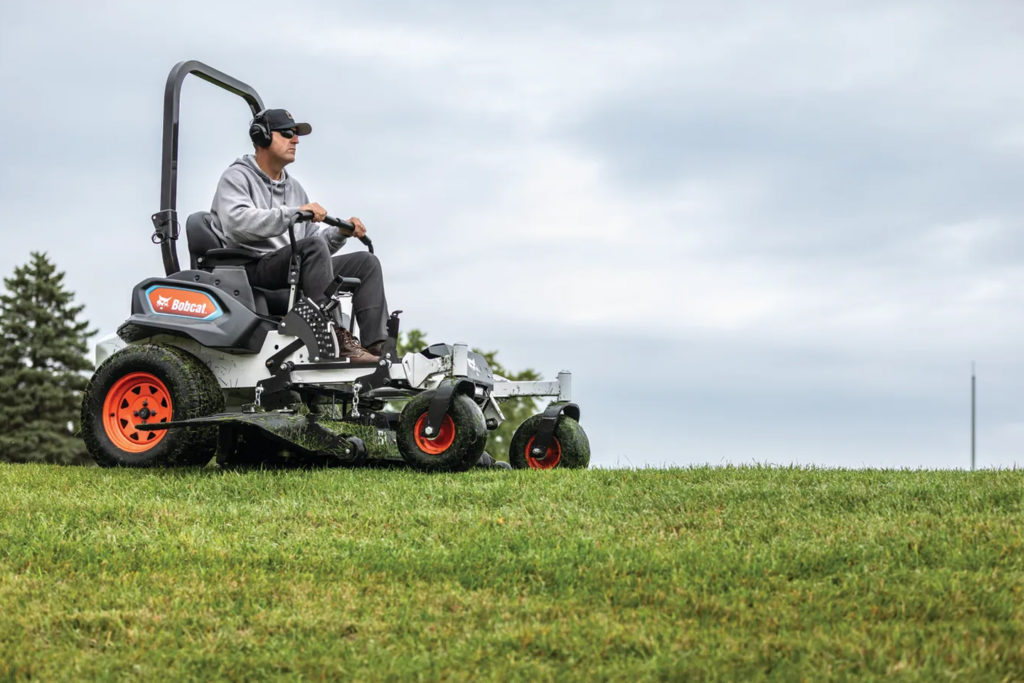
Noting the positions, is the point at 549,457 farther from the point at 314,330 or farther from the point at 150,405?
the point at 150,405

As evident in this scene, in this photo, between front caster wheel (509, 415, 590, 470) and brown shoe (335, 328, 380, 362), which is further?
front caster wheel (509, 415, 590, 470)

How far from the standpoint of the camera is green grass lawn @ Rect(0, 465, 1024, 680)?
444 cm

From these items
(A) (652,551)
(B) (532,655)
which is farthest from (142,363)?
(B) (532,655)

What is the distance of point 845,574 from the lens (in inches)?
211

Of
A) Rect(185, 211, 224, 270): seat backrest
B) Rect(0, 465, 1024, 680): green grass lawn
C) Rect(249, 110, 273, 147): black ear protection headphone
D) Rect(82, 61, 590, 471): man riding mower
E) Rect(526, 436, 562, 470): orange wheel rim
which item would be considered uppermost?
Rect(249, 110, 273, 147): black ear protection headphone

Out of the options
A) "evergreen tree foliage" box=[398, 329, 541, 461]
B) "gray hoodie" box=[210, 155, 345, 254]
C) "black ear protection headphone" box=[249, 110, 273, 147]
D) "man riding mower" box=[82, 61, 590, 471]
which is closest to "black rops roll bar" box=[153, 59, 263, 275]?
"man riding mower" box=[82, 61, 590, 471]

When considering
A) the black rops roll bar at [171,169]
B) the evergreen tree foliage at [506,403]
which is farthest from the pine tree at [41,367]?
the black rops roll bar at [171,169]

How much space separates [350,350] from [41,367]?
1123 inches

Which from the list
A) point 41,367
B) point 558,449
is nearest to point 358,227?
point 558,449

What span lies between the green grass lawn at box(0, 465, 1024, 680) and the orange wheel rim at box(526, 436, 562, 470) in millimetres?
2313

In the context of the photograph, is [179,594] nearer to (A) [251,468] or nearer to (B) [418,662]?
(B) [418,662]

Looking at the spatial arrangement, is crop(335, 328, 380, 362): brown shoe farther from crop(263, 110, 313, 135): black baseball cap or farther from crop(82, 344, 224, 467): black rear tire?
crop(263, 110, 313, 135): black baseball cap

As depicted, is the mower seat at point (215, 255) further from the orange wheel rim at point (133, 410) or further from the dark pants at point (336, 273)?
the orange wheel rim at point (133, 410)

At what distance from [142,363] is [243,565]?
4.13 metres
